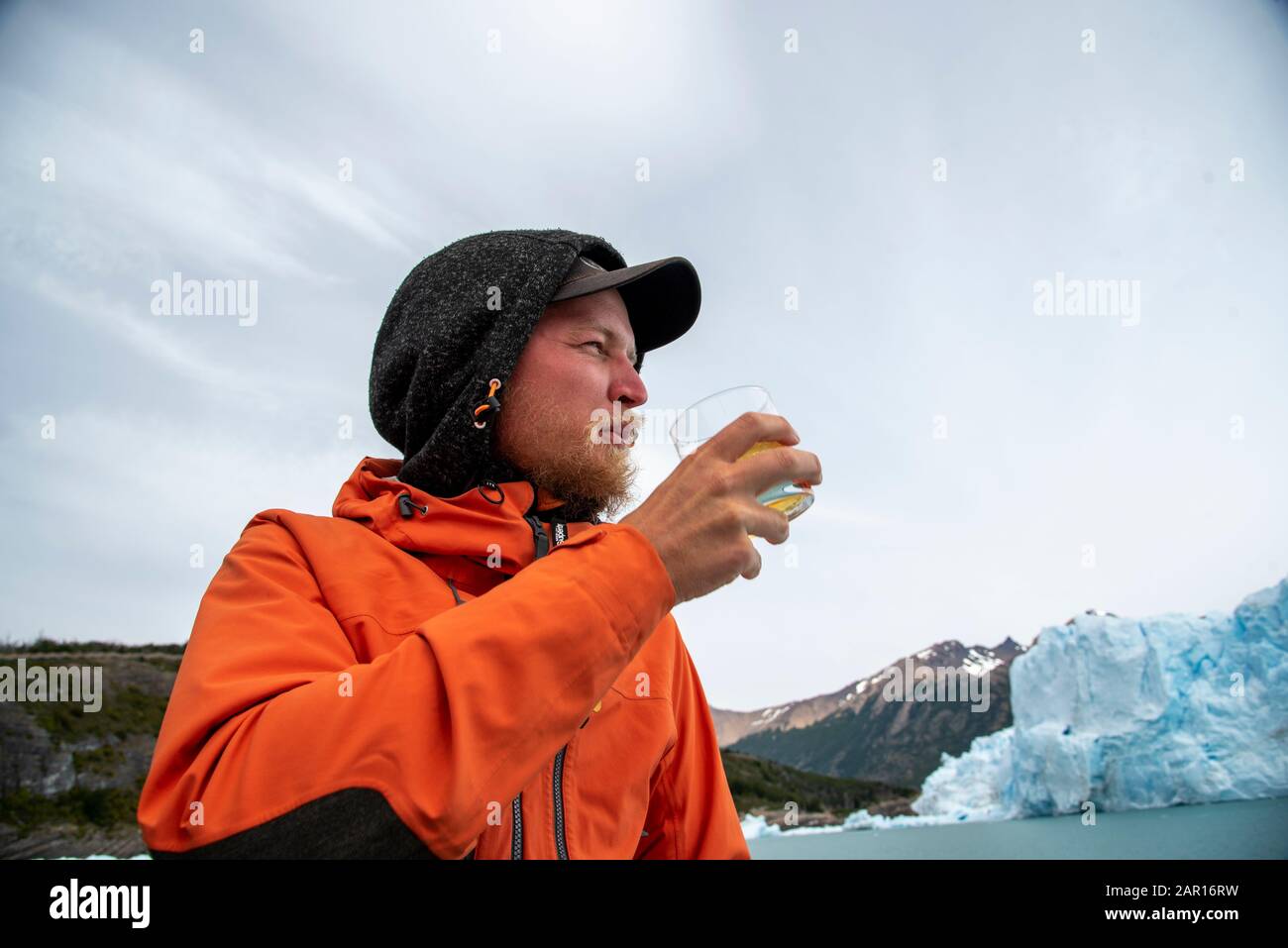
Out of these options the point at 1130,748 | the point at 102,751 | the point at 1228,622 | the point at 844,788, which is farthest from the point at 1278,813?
the point at 102,751

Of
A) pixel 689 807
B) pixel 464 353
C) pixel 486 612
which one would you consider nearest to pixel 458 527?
pixel 464 353

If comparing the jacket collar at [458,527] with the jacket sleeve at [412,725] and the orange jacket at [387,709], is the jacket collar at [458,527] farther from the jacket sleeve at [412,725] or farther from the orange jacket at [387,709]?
the jacket sleeve at [412,725]

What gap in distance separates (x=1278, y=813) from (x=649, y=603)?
34.1 metres

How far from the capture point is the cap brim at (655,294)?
158 centimetres

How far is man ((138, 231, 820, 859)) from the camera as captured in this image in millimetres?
742

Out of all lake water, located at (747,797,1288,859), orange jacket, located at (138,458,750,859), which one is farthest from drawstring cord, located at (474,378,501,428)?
lake water, located at (747,797,1288,859)

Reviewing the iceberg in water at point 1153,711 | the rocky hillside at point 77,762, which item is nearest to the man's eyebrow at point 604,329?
the iceberg in water at point 1153,711

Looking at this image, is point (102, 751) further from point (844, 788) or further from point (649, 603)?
point (844, 788)

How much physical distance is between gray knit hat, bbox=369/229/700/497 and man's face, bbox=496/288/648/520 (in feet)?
0.14

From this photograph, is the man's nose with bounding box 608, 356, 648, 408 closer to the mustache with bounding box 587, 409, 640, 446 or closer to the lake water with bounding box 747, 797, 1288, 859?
the mustache with bounding box 587, 409, 640, 446

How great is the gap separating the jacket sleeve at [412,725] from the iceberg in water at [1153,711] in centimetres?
2468

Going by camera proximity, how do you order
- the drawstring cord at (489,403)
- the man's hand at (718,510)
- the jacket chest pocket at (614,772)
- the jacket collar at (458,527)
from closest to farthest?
the man's hand at (718,510) → the jacket chest pocket at (614,772) → the jacket collar at (458,527) → the drawstring cord at (489,403)

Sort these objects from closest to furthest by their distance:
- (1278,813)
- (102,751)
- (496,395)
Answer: (496,395) → (1278,813) → (102,751)
